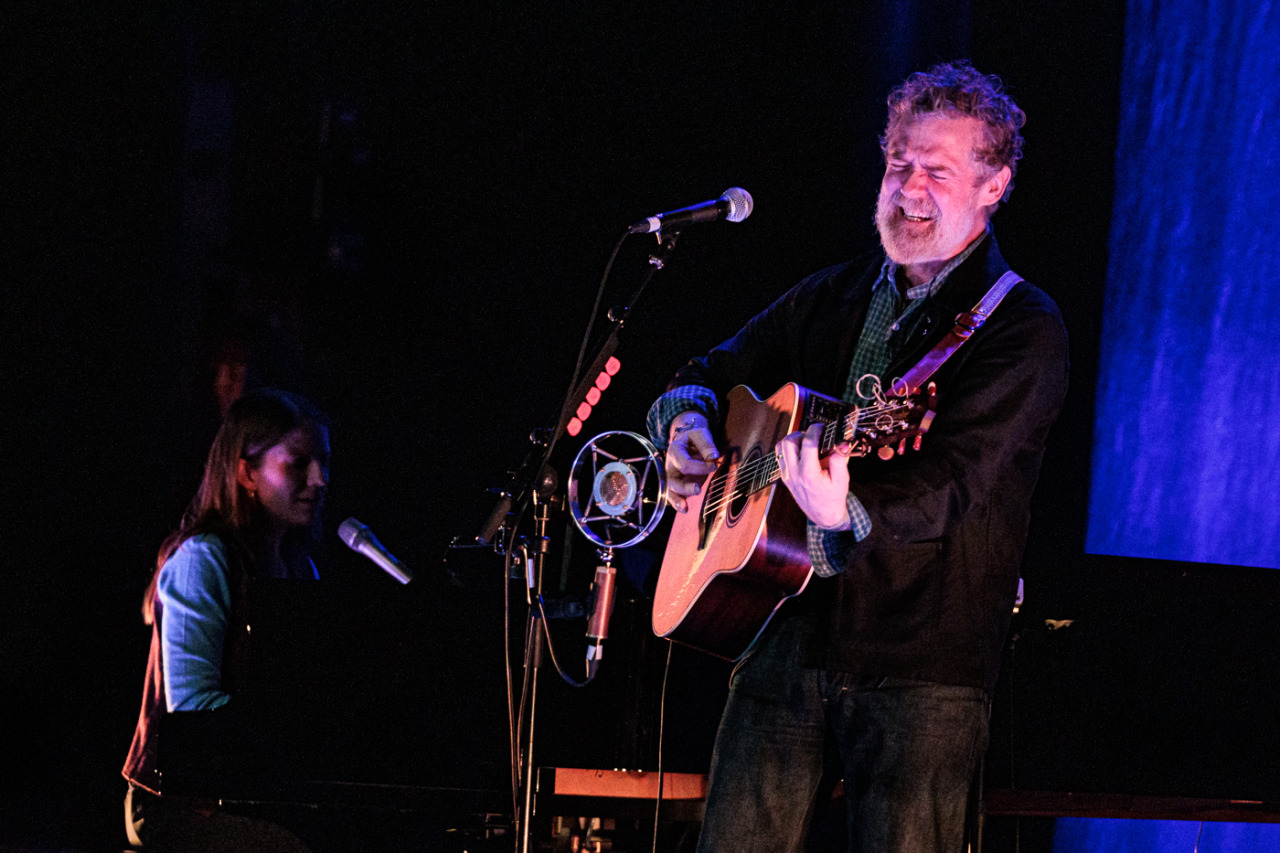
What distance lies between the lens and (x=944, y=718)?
2.27 meters

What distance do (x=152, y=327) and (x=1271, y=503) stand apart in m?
4.25

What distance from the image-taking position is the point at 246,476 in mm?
3957

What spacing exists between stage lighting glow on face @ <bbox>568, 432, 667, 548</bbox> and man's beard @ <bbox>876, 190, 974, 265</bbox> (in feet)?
2.57

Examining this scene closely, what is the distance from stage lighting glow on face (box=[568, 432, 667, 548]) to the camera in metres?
2.83

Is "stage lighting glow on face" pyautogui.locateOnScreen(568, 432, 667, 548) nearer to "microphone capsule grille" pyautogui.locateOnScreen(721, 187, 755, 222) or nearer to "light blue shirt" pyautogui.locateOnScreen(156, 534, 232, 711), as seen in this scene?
"microphone capsule grille" pyautogui.locateOnScreen(721, 187, 755, 222)

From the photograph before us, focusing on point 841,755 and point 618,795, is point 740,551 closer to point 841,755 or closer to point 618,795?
point 841,755

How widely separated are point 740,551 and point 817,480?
399mm

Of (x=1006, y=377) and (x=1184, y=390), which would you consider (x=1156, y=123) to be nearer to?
(x=1184, y=390)

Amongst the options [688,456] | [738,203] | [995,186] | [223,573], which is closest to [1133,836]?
[688,456]

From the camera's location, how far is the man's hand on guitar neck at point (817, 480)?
215 cm

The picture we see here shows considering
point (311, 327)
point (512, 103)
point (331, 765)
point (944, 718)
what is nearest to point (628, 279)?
point (512, 103)

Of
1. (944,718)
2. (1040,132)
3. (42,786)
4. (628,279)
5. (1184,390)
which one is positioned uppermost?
(1040,132)

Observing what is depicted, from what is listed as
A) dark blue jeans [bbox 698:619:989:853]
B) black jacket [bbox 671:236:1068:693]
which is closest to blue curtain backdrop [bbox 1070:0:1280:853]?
black jacket [bbox 671:236:1068:693]

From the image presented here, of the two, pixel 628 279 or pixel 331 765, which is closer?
pixel 331 765
